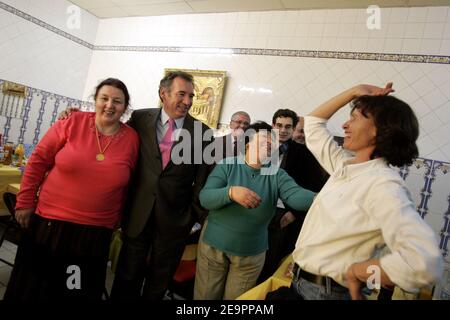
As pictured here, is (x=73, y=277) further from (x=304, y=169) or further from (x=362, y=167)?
(x=304, y=169)

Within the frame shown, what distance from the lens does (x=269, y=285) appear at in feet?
4.63

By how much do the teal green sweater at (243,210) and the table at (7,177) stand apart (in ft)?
7.57

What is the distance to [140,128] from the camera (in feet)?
6.28

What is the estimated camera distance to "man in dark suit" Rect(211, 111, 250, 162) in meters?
2.38

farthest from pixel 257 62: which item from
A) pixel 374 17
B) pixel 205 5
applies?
pixel 374 17

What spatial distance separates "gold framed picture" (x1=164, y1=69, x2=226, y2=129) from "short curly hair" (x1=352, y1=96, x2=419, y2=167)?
2849 mm

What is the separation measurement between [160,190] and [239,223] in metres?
0.52

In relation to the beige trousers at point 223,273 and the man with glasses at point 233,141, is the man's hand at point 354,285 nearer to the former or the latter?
the beige trousers at point 223,273

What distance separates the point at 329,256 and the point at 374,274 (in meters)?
0.16

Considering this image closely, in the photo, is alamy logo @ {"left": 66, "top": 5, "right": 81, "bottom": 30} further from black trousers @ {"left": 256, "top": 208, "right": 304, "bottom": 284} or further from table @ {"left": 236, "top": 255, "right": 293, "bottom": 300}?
table @ {"left": 236, "top": 255, "right": 293, "bottom": 300}

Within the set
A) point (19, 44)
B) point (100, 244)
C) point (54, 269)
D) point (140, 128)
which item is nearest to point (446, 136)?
point (140, 128)

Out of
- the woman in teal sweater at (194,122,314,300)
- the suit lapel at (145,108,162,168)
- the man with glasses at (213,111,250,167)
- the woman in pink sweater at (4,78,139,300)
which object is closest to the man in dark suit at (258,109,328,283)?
the man with glasses at (213,111,250,167)

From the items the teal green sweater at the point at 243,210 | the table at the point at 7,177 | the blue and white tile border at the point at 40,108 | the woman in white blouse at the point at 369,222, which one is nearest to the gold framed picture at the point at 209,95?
the blue and white tile border at the point at 40,108

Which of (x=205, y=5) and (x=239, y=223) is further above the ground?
(x=205, y=5)
